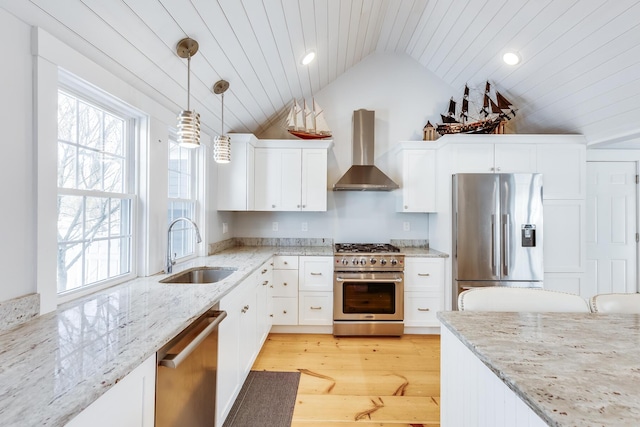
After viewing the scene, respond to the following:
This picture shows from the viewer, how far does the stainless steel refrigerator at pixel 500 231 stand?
292 cm

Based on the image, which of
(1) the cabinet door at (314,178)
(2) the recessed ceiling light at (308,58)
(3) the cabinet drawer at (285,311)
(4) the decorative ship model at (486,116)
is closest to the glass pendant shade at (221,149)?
(2) the recessed ceiling light at (308,58)

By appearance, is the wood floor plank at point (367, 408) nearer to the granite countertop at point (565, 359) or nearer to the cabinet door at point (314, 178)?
the granite countertop at point (565, 359)

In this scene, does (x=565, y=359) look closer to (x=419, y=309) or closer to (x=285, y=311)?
(x=419, y=309)

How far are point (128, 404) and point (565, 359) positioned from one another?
51.6 inches

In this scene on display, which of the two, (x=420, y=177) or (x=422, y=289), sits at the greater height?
(x=420, y=177)

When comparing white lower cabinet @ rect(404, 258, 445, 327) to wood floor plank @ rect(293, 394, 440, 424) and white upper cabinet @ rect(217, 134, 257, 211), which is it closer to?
wood floor plank @ rect(293, 394, 440, 424)

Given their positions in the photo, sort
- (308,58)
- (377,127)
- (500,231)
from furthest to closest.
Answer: (377,127), (500,231), (308,58)

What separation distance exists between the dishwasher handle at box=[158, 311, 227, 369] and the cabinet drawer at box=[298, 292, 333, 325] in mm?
1691

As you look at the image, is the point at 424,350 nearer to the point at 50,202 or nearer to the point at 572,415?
the point at 572,415

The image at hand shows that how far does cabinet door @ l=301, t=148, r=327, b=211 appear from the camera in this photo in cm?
338

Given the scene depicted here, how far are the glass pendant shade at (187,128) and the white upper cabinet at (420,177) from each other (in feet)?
8.03

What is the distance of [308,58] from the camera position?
281 centimetres

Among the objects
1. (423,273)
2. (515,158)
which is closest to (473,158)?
(515,158)

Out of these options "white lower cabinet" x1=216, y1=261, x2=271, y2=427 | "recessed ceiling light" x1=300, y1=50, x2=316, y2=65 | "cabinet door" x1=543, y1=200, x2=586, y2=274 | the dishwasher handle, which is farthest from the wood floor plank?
"recessed ceiling light" x1=300, y1=50, x2=316, y2=65
